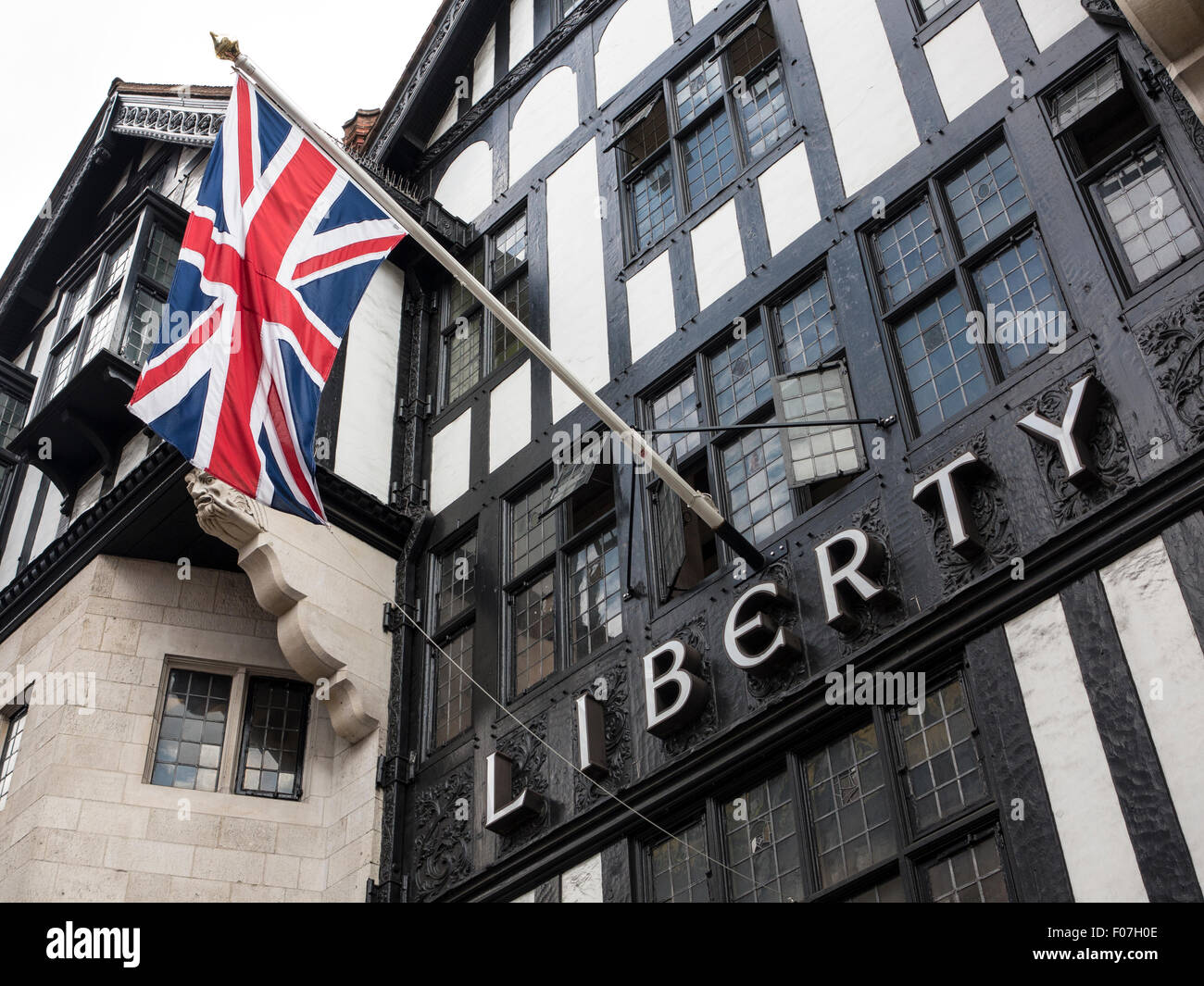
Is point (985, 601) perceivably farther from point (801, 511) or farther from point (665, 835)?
point (665, 835)

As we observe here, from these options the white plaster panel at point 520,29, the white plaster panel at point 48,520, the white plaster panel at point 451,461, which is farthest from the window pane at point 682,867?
the white plaster panel at point 520,29

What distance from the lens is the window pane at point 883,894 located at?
971cm

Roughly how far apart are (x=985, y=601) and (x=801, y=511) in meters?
2.33

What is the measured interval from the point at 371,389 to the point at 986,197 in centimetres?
869

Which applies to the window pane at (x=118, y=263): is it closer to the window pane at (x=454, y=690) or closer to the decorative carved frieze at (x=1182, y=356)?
the window pane at (x=454, y=690)

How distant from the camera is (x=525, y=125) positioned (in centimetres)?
1969

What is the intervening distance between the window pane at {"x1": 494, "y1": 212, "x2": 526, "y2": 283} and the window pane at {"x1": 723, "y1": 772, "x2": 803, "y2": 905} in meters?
8.97

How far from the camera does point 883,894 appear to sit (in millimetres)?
9875

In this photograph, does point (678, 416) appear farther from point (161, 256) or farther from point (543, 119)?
point (161, 256)

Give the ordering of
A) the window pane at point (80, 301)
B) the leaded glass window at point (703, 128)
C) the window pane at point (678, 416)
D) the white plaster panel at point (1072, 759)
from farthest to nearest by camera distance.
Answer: the window pane at point (80, 301) < the leaded glass window at point (703, 128) < the window pane at point (678, 416) < the white plaster panel at point (1072, 759)

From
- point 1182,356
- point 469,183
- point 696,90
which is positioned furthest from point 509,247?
point 1182,356

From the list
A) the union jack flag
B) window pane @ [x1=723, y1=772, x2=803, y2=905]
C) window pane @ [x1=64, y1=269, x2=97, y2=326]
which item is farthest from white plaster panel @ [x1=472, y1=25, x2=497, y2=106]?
window pane @ [x1=723, y1=772, x2=803, y2=905]

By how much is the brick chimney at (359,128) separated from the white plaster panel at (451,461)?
6754mm

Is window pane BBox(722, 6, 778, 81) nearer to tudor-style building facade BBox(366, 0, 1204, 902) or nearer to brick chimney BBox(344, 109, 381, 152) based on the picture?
tudor-style building facade BBox(366, 0, 1204, 902)
